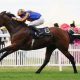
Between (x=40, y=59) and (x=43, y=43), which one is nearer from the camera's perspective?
(x=43, y=43)

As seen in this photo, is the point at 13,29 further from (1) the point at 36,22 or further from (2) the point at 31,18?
(1) the point at 36,22

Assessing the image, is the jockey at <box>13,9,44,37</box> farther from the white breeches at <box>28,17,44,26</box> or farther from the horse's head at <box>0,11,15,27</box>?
the horse's head at <box>0,11,15,27</box>

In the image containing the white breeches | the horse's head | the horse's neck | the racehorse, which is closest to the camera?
the racehorse

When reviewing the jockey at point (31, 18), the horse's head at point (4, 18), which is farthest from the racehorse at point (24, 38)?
the jockey at point (31, 18)

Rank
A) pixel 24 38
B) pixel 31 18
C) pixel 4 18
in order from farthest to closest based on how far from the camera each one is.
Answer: pixel 31 18, pixel 4 18, pixel 24 38

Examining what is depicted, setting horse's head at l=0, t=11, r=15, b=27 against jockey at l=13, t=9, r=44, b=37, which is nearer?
jockey at l=13, t=9, r=44, b=37

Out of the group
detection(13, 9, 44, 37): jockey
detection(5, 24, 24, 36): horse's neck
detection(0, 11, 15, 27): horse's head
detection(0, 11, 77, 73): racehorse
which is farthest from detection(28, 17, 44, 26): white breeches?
detection(0, 11, 15, 27): horse's head

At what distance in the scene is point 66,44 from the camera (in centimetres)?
1503

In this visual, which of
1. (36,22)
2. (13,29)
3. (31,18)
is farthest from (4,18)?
(36,22)

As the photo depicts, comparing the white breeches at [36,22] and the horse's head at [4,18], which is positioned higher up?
the horse's head at [4,18]

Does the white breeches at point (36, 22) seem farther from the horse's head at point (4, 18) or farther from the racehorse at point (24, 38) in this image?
the horse's head at point (4, 18)

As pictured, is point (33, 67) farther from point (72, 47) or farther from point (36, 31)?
point (36, 31)

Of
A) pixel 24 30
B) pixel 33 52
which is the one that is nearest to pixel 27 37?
pixel 24 30

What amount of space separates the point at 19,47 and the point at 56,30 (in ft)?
4.93
